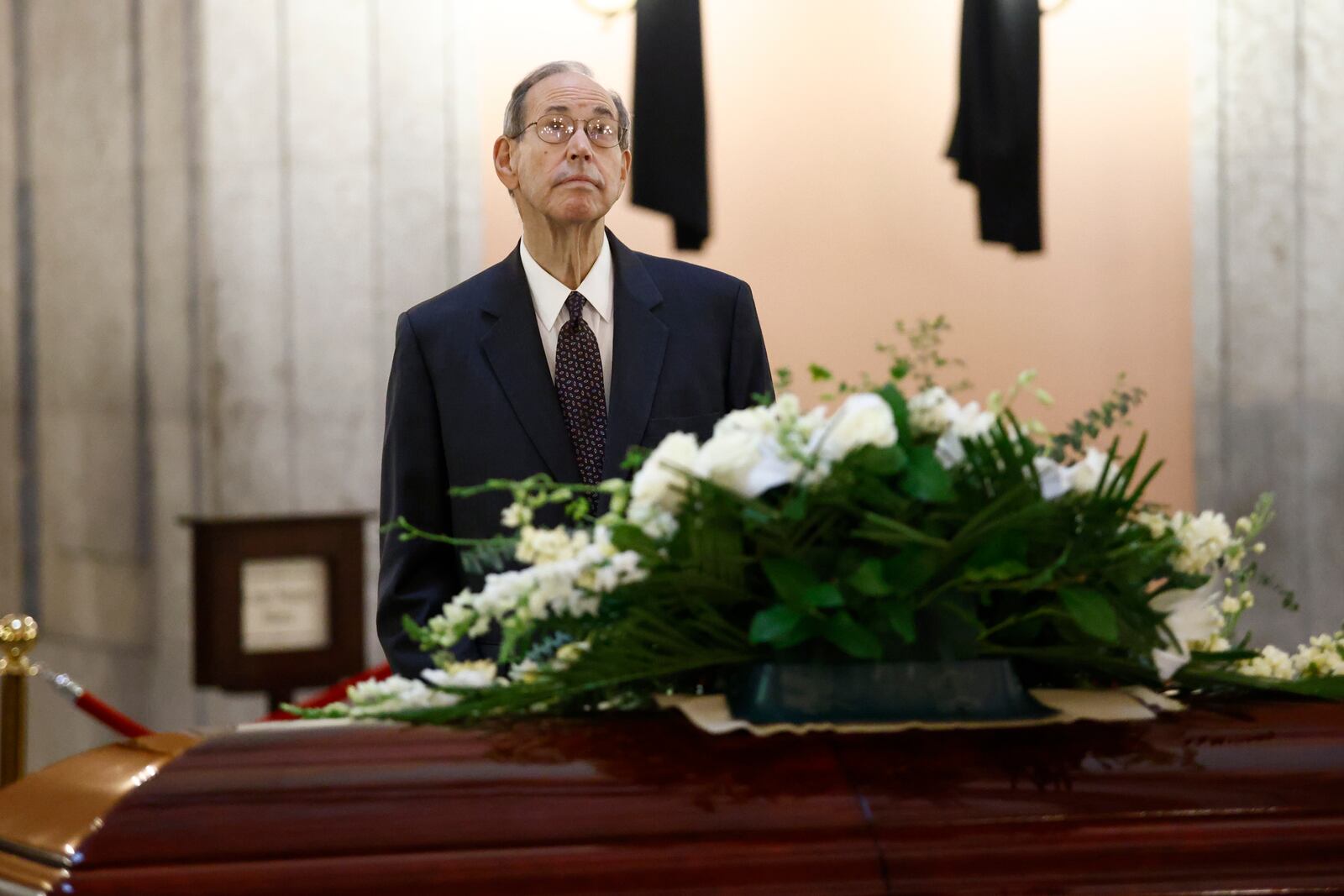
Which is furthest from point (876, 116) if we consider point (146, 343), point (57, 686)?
point (57, 686)

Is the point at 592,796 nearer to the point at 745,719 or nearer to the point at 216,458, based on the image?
the point at 745,719

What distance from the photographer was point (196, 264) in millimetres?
6148

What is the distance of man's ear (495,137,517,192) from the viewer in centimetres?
255

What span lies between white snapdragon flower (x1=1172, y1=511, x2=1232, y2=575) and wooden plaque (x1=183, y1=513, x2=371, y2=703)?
3831mm

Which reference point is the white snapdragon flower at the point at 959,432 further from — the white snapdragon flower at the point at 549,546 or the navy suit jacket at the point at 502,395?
the navy suit jacket at the point at 502,395

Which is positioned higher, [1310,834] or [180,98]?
[180,98]

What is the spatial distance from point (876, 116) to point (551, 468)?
4.10 m

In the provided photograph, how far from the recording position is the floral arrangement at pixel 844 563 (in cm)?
129

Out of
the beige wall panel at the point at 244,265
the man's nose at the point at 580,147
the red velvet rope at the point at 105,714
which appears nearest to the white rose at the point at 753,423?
the man's nose at the point at 580,147

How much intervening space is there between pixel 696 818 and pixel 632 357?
135cm

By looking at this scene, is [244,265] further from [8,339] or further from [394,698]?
[394,698]

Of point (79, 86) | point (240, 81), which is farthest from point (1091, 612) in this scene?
point (79, 86)

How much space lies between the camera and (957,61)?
6.09 m

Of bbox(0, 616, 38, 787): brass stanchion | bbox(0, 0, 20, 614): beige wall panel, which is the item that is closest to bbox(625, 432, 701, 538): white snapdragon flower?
bbox(0, 616, 38, 787): brass stanchion
